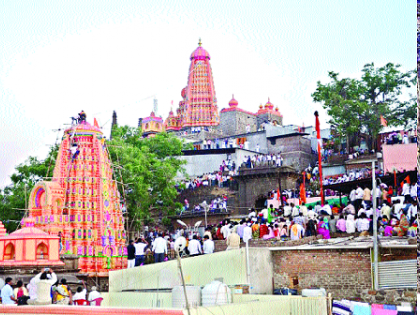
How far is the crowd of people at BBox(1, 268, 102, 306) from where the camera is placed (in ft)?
32.4

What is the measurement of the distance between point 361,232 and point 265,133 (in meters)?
25.3

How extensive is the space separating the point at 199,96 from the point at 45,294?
43.8 metres

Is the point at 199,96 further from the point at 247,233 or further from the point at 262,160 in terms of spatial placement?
the point at 247,233

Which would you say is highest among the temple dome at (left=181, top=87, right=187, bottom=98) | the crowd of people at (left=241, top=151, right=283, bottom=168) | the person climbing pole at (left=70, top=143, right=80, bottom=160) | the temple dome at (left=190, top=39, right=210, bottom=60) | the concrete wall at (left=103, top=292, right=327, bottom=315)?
the temple dome at (left=190, top=39, right=210, bottom=60)

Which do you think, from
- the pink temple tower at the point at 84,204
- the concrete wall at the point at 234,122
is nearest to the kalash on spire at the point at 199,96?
the concrete wall at the point at 234,122

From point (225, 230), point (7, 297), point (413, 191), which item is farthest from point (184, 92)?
point (7, 297)

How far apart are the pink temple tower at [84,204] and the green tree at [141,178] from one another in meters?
3.43

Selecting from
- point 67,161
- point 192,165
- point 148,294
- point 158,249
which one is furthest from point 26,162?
point 148,294

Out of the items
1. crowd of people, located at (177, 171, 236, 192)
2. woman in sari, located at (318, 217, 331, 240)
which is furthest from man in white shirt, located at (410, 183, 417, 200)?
crowd of people, located at (177, 171, 236, 192)

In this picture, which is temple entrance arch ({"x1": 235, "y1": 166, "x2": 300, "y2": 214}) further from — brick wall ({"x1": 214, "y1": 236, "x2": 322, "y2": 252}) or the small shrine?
the small shrine

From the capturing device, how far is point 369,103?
29.1 m

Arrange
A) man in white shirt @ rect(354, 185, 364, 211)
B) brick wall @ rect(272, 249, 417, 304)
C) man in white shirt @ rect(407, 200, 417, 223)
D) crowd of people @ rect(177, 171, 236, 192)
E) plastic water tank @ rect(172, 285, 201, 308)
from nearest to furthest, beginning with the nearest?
plastic water tank @ rect(172, 285, 201, 308), brick wall @ rect(272, 249, 417, 304), man in white shirt @ rect(407, 200, 417, 223), man in white shirt @ rect(354, 185, 364, 211), crowd of people @ rect(177, 171, 236, 192)

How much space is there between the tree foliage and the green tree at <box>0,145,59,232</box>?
12.0 metres

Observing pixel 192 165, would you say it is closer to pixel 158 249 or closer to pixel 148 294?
pixel 158 249
